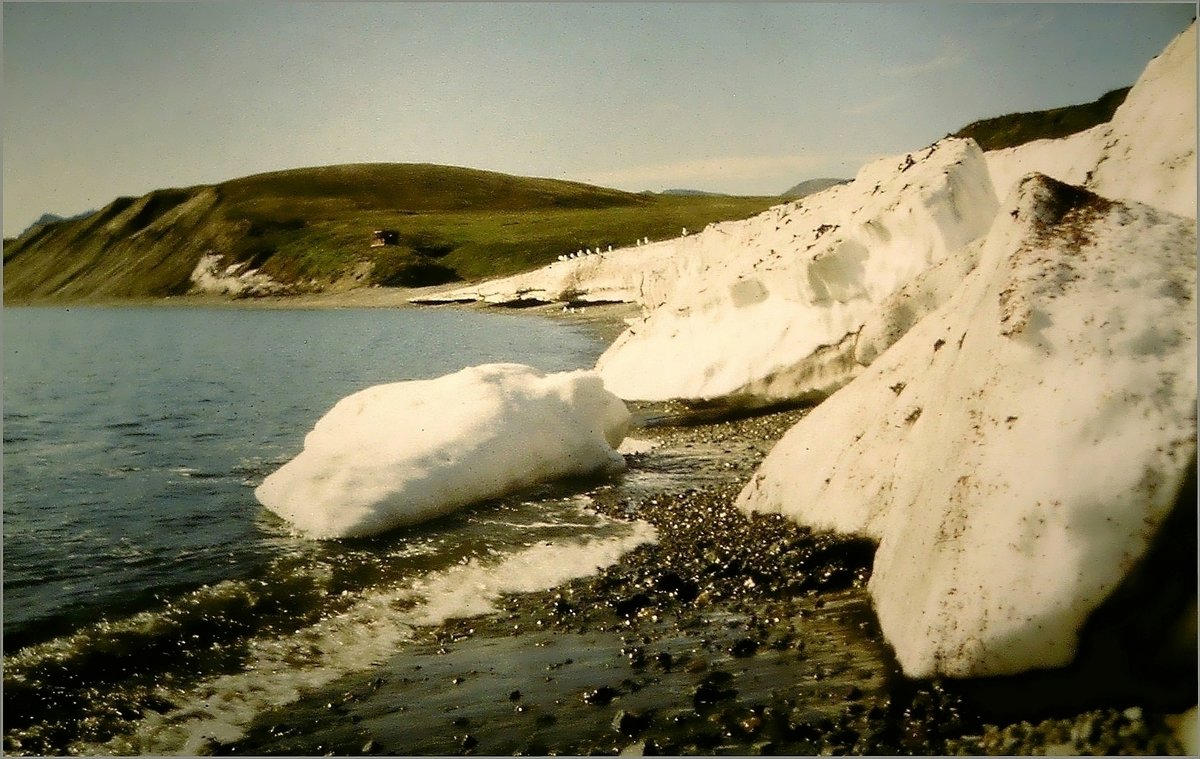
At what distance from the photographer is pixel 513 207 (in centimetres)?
10519

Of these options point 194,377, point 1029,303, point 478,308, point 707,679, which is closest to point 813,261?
point 1029,303

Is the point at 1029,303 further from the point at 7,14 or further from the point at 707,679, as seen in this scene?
the point at 7,14

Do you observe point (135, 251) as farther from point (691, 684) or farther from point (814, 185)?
point (691, 684)

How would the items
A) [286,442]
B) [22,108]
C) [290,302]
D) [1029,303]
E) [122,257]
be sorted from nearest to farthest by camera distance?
[1029,303], [22,108], [286,442], [290,302], [122,257]

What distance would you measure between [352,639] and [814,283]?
10.2 metres

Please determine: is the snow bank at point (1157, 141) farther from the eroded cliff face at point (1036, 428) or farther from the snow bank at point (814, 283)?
the snow bank at point (814, 283)

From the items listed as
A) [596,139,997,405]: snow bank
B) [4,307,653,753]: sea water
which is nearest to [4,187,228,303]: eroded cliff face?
[4,307,653,753]: sea water

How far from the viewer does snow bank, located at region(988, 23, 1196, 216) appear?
7578 millimetres

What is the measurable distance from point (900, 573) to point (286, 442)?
536 inches

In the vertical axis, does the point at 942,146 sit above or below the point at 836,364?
above

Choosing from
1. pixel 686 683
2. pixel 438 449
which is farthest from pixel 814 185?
pixel 686 683

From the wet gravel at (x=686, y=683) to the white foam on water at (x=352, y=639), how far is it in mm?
278

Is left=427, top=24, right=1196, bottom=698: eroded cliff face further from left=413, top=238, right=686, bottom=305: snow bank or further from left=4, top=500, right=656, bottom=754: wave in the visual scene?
left=413, top=238, right=686, bottom=305: snow bank

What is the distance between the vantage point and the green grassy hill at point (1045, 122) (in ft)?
35.7
